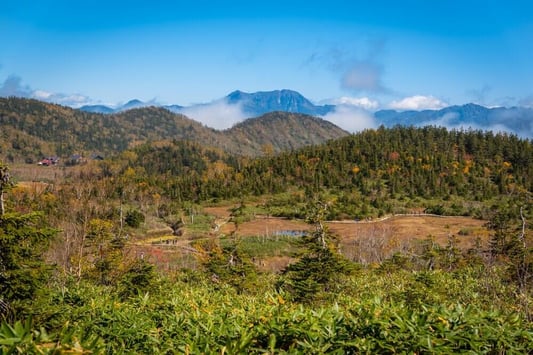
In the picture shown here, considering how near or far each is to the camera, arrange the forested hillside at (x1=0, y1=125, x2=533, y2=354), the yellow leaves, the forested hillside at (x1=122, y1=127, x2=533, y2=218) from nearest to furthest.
A: the forested hillside at (x1=0, y1=125, x2=533, y2=354), the forested hillside at (x1=122, y1=127, x2=533, y2=218), the yellow leaves

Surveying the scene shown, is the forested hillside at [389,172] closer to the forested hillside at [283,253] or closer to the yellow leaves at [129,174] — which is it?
the forested hillside at [283,253]

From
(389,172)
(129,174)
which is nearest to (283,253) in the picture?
(389,172)

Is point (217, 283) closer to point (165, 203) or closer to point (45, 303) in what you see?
point (45, 303)

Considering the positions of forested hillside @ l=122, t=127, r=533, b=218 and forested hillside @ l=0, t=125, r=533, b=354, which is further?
forested hillside @ l=122, t=127, r=533, b=218

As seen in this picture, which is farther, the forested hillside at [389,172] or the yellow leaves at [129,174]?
the yellow leaves at [129,174]

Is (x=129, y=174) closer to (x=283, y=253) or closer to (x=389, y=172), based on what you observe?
(x=389, y=172)

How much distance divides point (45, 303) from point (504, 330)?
726 centimetres

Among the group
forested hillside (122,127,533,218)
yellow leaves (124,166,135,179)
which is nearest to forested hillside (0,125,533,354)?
forested hillside (122,127,533,218)

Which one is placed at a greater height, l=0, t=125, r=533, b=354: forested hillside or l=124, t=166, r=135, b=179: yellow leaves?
l=124, t=166, r=135, b=179: yellow leaves

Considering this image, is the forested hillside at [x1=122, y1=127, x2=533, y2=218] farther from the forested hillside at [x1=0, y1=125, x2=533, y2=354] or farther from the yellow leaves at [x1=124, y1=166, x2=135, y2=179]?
the yellow leaves at [x1=124, y1=166, x2=135, y2=179]

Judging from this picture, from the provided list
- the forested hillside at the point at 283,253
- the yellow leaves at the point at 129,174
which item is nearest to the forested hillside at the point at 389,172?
the forested hillside at the point at 283,253

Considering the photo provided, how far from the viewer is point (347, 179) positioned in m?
96.1

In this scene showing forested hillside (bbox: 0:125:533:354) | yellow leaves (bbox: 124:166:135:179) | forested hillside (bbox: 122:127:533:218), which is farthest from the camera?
yellow leaves (bbox: 124:166:135:179)

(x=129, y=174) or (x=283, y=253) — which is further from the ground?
(x=129, y=174)
